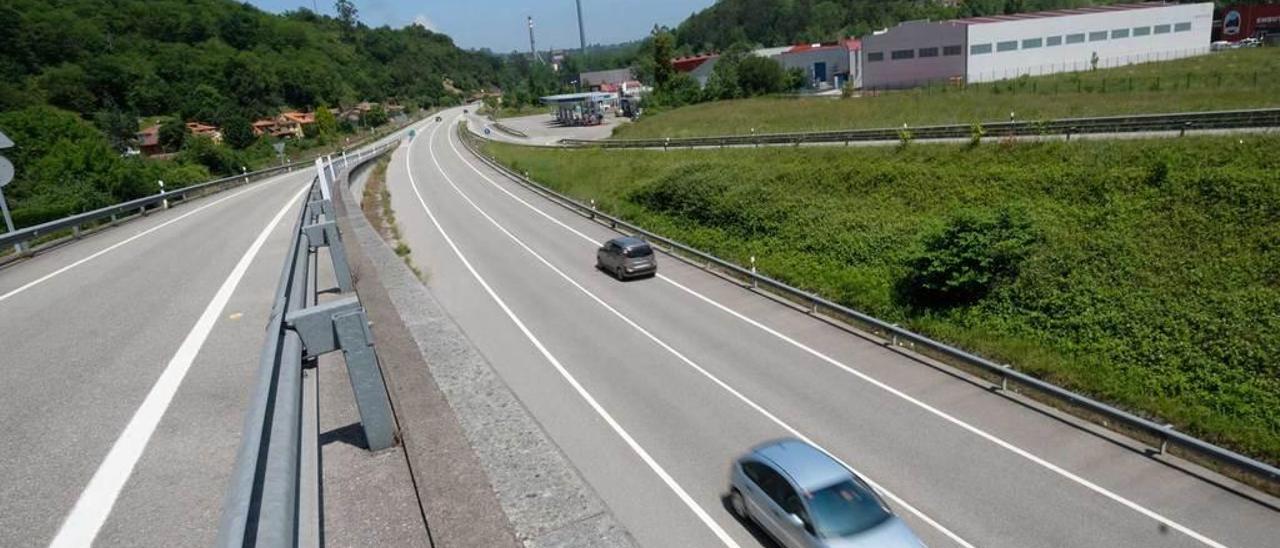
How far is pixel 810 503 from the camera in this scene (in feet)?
32.9

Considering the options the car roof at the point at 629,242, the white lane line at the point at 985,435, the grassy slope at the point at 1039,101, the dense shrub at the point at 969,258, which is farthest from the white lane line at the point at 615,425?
the grassy slope at the point at 1039,101

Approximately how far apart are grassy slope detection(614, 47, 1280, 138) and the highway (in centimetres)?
3925

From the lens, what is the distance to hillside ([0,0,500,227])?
55625 mm

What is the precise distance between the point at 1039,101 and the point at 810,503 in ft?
147

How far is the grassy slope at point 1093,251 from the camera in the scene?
15.1 metres

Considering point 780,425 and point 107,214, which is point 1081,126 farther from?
point 107,214

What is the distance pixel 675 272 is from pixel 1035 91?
3950 cm

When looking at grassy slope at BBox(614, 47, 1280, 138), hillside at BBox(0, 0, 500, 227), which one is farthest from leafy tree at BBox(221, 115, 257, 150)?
grassy slope at BBox(614, 47, 1280, 138)

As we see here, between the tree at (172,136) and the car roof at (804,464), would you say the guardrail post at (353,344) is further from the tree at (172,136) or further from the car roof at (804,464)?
the tree at (172,136)

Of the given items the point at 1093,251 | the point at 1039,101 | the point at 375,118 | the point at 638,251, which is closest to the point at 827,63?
the point at 1039,101

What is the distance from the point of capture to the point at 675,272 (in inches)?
1095

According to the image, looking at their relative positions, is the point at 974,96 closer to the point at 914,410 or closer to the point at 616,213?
the point at 616,213

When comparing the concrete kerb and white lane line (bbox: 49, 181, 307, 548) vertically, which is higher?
white lane line (bbox: 49, 181, 307, 548)

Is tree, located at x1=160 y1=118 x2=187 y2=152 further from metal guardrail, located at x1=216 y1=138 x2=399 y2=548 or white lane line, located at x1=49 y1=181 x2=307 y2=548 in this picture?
metal guardrail, located at x1=216 y1=138 x2=399 y2=548
